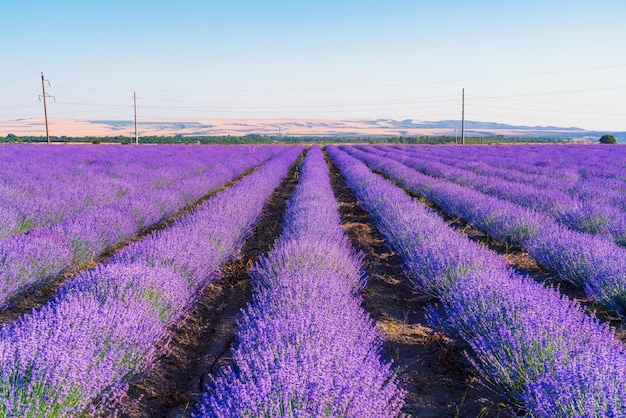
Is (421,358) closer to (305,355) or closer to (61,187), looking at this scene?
(305,355)

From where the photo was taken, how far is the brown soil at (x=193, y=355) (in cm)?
265

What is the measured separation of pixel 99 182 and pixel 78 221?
4.59 meters

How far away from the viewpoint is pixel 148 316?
2.96m

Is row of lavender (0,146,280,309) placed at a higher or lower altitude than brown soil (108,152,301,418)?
higher

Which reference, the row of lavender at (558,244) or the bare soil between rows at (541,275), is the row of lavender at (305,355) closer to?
the bare soil between rows at (541,275)

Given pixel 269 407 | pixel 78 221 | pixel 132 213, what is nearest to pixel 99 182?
pixel 132 213

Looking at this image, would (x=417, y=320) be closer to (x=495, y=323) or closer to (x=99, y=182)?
(x=495, y=323)

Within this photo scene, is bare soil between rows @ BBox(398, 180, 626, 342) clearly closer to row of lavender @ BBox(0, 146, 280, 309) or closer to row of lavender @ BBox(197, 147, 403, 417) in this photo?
row of lavender @ BBox(197, 147, 403, 417)

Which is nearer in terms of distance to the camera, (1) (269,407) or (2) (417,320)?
(1) (269,407)

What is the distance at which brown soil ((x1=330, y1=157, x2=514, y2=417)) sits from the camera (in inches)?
105

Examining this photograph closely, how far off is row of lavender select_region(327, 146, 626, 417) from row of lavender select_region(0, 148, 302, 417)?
1776 millimetres

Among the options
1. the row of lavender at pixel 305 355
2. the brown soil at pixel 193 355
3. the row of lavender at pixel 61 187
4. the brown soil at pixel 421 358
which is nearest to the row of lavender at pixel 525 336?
the brown soil at pixel 421 358

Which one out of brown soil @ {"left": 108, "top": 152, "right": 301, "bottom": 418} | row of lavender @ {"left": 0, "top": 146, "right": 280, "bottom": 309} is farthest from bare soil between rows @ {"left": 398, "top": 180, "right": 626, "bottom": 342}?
row of lavender @ {"left": 0, "top": 146, "right": 280, "bottom": 309}

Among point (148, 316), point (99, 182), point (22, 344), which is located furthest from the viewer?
point (99, 182)
